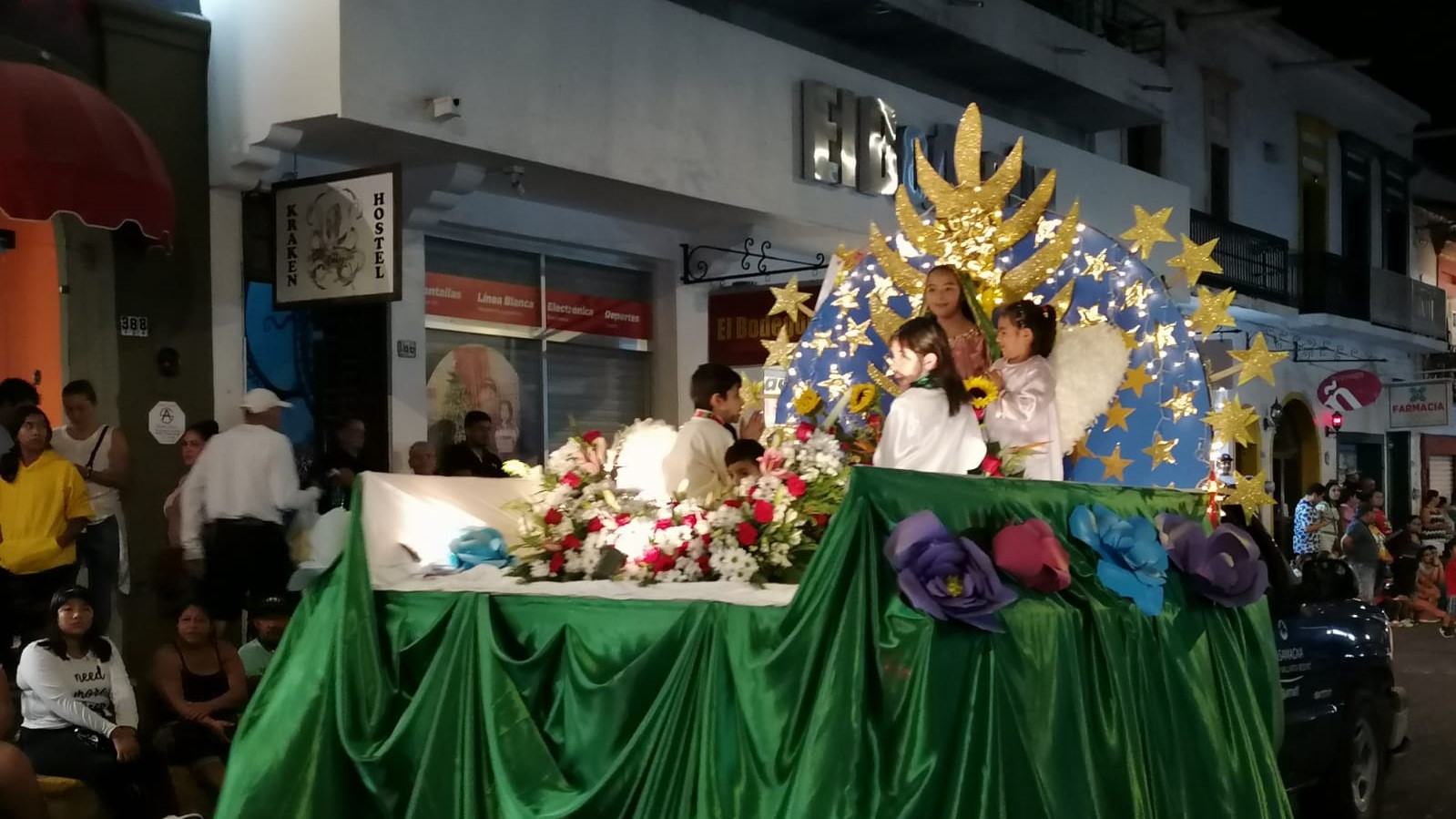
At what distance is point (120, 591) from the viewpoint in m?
8.72

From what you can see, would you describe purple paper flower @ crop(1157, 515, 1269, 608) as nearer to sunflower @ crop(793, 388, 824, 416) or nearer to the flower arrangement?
the flower arrangement

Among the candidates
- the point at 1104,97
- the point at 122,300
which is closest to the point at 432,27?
the point at 122,300

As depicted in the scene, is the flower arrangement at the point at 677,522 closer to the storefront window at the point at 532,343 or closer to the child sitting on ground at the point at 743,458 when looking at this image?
the child sitting on ground at the point at 743,458

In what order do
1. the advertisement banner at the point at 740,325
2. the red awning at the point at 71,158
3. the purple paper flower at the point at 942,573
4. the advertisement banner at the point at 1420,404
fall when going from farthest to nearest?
the advertisement banner at the point at 1420,404 → the advertisement banner at the point at 740,325 → the red awning at the point at 71,158 → the purple paper flower at the point at 942,573

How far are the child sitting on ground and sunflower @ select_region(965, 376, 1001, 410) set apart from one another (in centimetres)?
104

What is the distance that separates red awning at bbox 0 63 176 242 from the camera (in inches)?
297

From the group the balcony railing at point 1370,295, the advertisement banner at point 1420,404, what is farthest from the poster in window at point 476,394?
the advertisement banner at point 1420,404

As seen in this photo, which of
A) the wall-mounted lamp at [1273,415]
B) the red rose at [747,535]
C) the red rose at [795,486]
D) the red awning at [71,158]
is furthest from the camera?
the wall-mounted lamp at [1273,415]

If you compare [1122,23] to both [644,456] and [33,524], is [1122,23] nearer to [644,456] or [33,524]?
[644,456]

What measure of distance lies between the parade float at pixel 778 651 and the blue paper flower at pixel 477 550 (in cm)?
2

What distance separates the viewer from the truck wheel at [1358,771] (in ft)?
23.5

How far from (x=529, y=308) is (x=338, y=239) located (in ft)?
10.4

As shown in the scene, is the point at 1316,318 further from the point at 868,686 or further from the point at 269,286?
the point at 868,686

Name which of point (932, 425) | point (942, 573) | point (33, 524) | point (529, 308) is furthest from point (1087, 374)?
point (529, 308)
